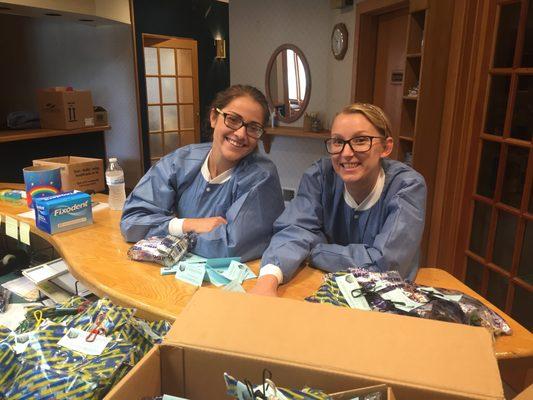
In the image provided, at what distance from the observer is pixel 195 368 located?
0.65 m

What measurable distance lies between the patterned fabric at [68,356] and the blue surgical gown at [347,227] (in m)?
0.58

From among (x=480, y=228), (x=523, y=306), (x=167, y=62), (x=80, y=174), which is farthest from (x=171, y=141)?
(x=523, y=306)

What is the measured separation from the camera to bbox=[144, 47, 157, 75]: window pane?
5645 millimetres

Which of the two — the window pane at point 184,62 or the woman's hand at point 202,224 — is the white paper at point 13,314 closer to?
the woman's hand at point 202,224

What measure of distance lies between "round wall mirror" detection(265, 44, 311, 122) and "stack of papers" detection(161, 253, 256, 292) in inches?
126

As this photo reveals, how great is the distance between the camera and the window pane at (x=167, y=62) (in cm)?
591

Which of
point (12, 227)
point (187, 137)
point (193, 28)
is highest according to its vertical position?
point (193, 28)

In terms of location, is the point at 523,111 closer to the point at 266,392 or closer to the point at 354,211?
the point at 354,211

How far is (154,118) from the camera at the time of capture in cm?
592

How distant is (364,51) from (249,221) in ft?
8.49

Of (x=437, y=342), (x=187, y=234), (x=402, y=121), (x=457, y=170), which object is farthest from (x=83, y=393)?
(x=402, y=121)

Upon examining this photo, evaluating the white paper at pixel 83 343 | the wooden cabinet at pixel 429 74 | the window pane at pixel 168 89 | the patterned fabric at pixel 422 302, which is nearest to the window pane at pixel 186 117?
the window pane at pixel 168 89

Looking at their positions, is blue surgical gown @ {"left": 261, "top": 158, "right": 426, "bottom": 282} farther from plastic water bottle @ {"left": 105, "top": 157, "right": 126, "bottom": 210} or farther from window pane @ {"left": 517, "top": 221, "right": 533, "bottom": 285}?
window pane @ {"left": 517, "top": 221, "right": 533, "bottom": 285}

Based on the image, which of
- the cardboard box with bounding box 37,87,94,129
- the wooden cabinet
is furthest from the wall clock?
the cardboard box with bounding box 37,87,94,129
